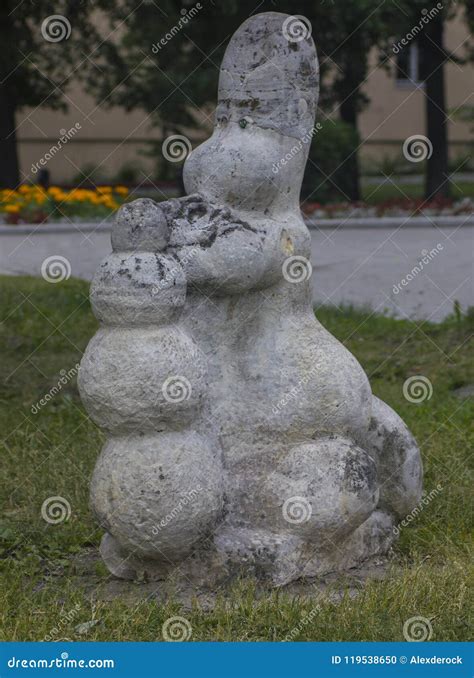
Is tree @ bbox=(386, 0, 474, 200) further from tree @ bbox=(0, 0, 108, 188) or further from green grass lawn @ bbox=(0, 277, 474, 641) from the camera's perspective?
green grass lawn @ bbox=(0, 277, 474, 641)

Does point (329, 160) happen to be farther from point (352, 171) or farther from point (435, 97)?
point (435, 97)

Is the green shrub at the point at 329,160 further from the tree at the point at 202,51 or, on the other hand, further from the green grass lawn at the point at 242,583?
the green grass lawn at the point at 242,583

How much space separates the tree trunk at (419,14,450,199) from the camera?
19.7 m

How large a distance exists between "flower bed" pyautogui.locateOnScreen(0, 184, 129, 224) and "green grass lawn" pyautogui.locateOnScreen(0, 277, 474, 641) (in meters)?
7.15

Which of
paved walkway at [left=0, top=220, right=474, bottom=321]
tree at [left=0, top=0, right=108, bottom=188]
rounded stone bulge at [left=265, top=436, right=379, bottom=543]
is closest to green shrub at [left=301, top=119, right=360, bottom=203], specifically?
paved walkway at [left=0, top=220, right=474, bottom=321]

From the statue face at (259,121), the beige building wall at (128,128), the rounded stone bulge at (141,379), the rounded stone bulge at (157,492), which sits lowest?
the beige building wall at (128,128)

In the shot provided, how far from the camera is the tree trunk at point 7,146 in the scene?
66.2ft

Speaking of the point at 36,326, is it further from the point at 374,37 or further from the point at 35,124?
the point at 35,124

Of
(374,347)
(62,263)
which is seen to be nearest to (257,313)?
Answer: (374,347)

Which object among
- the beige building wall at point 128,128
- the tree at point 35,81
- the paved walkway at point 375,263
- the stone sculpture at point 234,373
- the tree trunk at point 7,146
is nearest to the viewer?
the stone sculpture at point 234,373

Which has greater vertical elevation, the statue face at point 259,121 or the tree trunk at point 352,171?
the statue face at point 259,121

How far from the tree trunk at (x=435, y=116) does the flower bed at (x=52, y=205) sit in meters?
5.94

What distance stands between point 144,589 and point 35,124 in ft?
75.9

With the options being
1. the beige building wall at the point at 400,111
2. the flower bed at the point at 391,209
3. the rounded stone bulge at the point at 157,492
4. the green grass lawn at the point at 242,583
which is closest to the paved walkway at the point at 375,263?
the green grass lawn at the point at 242,583
